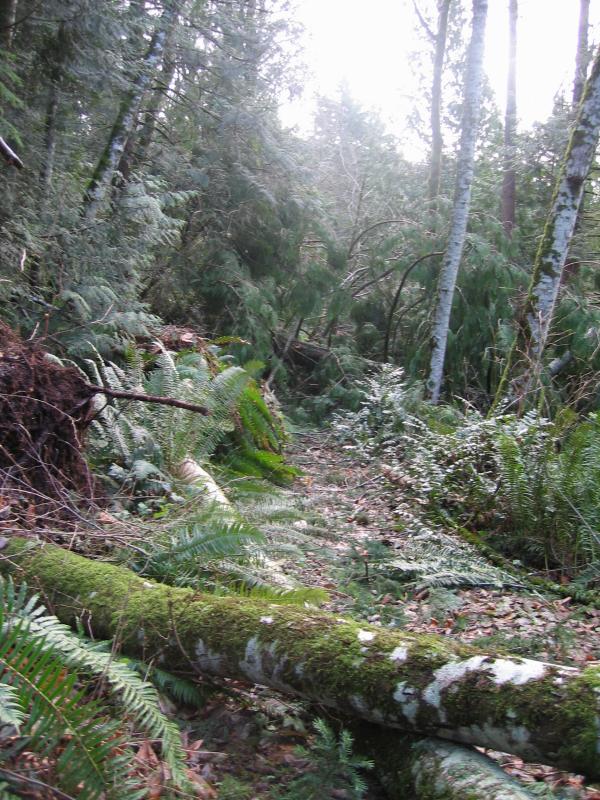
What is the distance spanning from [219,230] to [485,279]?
4677 millimetres

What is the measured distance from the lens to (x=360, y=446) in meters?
8.68

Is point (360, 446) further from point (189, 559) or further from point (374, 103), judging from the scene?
point (374, 103)

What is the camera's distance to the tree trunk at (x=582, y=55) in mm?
13875

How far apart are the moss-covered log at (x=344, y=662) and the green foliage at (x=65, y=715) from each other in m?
0.43

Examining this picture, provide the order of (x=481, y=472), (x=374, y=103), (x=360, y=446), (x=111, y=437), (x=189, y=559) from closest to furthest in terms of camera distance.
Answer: (x=189, y=559), (x=111, y=437), (x=481, y=472), (x=360, y=446), (x=374, y=103)

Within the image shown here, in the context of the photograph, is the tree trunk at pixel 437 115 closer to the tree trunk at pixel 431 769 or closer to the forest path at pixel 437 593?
the forest path at pixel 437 593

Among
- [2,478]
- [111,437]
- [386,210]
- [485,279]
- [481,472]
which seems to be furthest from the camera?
[386,210]

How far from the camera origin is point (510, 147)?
1427cm

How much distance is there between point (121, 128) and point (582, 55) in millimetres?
10479

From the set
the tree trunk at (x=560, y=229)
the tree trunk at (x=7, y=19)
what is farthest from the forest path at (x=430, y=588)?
the tree trunk at (x=7, y=19)

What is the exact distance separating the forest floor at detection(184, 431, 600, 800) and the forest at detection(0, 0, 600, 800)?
2 centimetres

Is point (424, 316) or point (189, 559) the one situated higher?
point (424, 316)

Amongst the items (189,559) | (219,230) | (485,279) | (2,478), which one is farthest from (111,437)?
(485,279)

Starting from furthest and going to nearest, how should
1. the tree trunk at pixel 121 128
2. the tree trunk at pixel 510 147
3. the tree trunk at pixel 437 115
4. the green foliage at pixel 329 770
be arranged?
the tree trunk at pixel 437 115 < the tree trunk at pixel 510 147 < the tree trunk at pixel 121 128 < the green foliage at pixel 329 770
